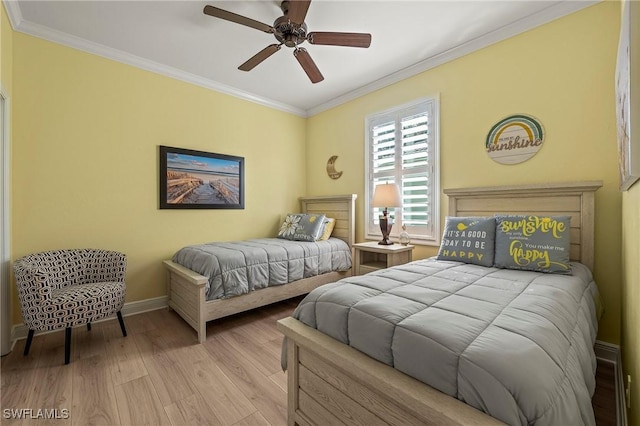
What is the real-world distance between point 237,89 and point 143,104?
1172 mm

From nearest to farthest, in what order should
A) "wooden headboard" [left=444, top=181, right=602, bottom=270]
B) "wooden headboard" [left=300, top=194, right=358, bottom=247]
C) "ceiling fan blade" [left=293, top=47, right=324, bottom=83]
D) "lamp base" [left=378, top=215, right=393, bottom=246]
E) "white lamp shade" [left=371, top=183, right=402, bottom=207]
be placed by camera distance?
"wooden headboard" [left=444, top=181, right=602, bottom=270], "ceiling fan blade" [left=293, top=47, right=324, bottom=83], "white lamp shade" [left=371, top=183, right=402, bottom=207], "lamp base" [left=378, top=215, right=393, bottom=246], "wooden headboard" [left=300, top=194, right=358, bottom=247]

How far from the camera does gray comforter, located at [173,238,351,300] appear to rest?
250 cm

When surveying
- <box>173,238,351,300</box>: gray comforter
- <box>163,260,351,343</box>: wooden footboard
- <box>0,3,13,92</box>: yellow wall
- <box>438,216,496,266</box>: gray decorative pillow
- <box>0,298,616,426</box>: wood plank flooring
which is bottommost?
<box>0,298,616,426</box>: wood plank flooring

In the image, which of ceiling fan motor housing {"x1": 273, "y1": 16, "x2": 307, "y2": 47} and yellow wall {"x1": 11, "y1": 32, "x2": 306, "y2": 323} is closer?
ceiling fan motor housing {"x1": 273, "y1": 16, "x2": 307, "y2": 47}

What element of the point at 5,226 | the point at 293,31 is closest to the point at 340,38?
the point at 293,31

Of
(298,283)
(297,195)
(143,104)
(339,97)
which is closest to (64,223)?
(143,104)

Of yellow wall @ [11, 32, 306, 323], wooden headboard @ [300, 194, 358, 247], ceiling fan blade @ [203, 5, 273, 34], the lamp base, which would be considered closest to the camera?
ceiling fan blade @ [203, 5, 273, 34]

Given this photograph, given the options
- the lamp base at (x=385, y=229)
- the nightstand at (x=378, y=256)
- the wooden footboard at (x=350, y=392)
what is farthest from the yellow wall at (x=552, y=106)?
the wooden footboard at (x=350, y=392)

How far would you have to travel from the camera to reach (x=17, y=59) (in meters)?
2.40

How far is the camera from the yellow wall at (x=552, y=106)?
2051mm

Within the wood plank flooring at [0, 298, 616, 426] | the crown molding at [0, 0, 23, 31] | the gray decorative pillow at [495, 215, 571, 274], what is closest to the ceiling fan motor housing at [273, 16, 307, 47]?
the crown molding at [0, 0, 23, 31]

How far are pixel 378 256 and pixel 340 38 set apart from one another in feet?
7.72

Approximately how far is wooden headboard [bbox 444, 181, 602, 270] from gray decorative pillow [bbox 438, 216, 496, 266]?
0.39 metres

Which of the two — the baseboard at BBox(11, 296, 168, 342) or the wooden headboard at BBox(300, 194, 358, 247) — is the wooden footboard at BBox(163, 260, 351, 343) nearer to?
the baseboard at BBox(11, 296, 168, 342)
